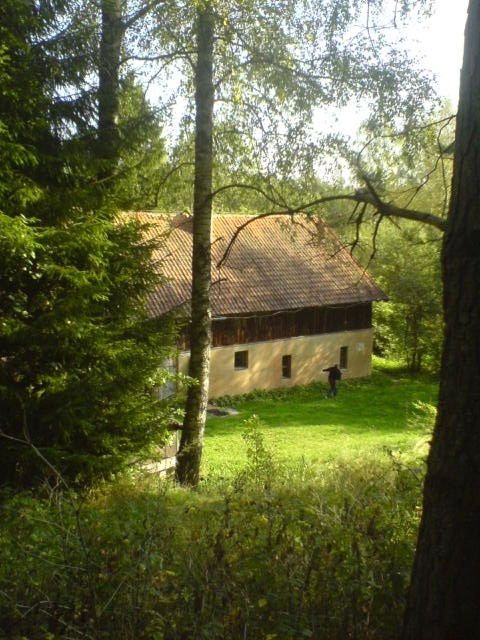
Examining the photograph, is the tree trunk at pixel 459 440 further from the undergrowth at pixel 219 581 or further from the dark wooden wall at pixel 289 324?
the dark wooden wall at pixel 289 324

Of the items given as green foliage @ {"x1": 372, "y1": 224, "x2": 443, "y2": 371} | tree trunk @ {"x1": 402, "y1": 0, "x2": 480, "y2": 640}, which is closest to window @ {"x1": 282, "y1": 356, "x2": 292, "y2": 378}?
green foliage @ {"x1": 372, "y1": 224, "x2": 443, "y2": 371}

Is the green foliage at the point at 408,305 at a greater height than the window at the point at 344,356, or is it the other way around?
the green foliage at the point at 408,305

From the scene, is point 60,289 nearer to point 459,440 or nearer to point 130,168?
point 130,168

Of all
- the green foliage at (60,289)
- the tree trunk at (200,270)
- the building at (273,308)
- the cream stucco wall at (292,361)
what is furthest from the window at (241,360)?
the green foliage at (60,289)

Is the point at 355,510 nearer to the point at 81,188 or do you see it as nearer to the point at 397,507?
the point at 397,507

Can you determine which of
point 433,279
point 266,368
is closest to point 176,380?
point 266,368

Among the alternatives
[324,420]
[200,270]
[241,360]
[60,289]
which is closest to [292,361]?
[241,360]

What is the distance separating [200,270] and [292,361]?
20.4 m

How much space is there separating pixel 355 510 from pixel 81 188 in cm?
553

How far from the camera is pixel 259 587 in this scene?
365 centimetres

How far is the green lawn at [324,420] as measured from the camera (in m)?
18.9

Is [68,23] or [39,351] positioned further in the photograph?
[68,23]

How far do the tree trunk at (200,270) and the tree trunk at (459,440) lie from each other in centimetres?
728

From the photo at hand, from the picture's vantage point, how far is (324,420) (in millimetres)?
24359
